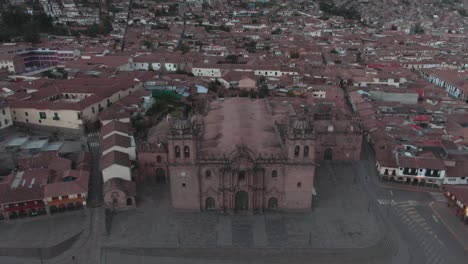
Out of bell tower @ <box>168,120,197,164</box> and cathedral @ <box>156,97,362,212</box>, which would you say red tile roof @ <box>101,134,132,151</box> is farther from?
bell tower @ <box>168,120,197,164</box>

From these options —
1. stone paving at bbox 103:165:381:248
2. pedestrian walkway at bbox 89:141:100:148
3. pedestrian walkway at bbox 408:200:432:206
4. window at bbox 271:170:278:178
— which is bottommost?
pedestrian walkway at bbox 408:200:432:206

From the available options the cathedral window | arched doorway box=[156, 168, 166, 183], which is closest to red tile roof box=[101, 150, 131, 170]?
arched doorway box=[156, 168, 166, 183]

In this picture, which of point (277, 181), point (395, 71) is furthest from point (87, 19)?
point (277, 181)

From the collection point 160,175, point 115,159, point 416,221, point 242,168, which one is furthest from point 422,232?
point 115,159

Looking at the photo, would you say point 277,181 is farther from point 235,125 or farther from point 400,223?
point 400,223

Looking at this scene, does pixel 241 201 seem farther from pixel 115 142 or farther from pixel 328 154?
pixel 328 154

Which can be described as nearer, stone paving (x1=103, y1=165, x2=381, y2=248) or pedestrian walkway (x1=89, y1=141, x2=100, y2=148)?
stone paving (x1=103, y1=165, x2=381, y2=248)

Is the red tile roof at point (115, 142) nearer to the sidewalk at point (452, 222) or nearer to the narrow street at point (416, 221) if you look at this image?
the narrow street at point (416, 221)
